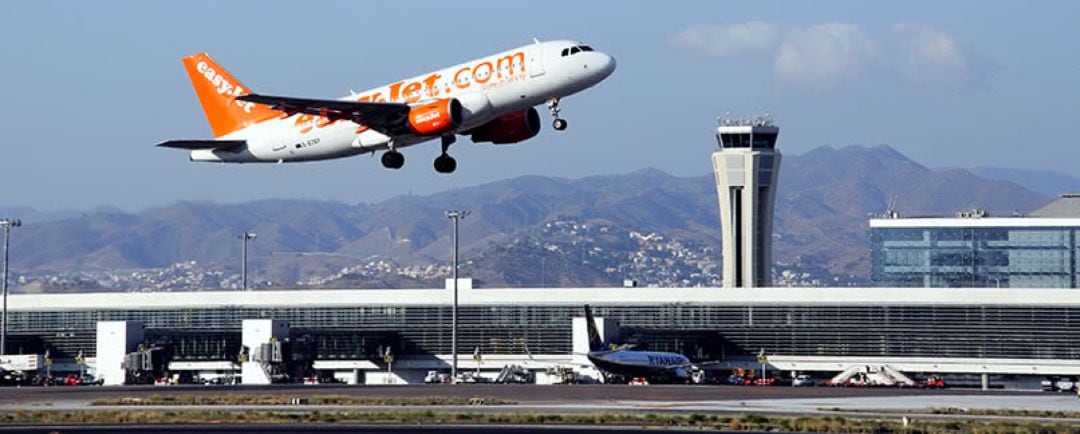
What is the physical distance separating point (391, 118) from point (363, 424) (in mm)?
14270

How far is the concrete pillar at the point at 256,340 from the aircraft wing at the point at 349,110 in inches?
3856

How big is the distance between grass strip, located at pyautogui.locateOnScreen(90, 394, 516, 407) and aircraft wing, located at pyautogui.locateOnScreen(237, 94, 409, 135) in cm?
1991

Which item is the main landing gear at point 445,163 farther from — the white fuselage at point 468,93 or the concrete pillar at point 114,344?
the concrete pillar at point 114,344

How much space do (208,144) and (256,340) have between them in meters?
97.6

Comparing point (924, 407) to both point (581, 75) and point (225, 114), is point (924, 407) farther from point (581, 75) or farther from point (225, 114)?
point (225, 114)

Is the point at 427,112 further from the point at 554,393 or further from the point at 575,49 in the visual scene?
the point at 554,393

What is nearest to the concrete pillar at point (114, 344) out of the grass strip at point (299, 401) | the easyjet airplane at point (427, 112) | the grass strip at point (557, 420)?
the grass strip at point (299, 401)

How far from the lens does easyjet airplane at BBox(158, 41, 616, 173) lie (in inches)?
3590

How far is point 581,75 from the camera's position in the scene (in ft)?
299

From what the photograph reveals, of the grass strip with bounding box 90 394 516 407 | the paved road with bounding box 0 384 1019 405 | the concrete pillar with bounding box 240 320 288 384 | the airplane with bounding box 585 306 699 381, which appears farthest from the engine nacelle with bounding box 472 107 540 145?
the concrete pillar with bounding box 240 320 288 384

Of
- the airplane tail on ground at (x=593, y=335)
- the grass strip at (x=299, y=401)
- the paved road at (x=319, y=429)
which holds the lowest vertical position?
the paved road at (x=319, y=429)

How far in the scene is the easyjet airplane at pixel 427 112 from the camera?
9119 centimetres

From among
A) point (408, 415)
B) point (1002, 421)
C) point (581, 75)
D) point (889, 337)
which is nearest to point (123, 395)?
point (408, 415)

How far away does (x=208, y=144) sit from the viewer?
9938cm
